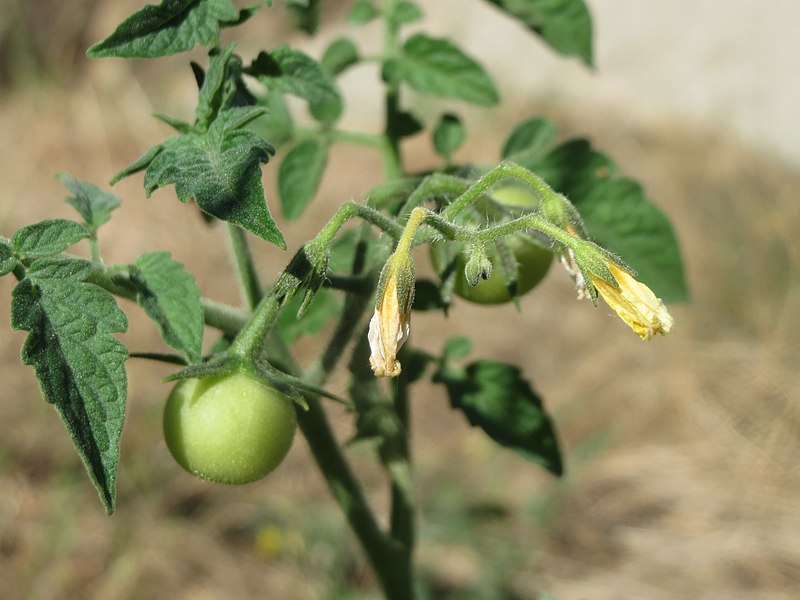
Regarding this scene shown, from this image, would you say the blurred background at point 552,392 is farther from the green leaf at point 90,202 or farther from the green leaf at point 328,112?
the green leaf at point 90,202

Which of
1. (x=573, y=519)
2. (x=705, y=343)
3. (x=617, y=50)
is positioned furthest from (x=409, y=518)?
(x=617, y=50)

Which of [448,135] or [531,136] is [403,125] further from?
[531,136]

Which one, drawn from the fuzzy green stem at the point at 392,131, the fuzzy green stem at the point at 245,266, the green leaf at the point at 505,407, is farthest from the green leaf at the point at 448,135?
the fuzzy green stem at the point at 245,266

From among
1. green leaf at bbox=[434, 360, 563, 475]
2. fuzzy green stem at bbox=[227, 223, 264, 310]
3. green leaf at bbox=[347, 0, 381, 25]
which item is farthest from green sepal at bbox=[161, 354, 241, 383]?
green leaf at bbox=[347, 0, 381, 25]

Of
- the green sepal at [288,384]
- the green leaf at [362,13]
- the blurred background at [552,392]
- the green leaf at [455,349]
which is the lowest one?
the blurred background at [552,392]

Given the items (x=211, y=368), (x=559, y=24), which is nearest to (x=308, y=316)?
(x=211, y=368)

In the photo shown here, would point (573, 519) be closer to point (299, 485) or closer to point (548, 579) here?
point (548, 579)
